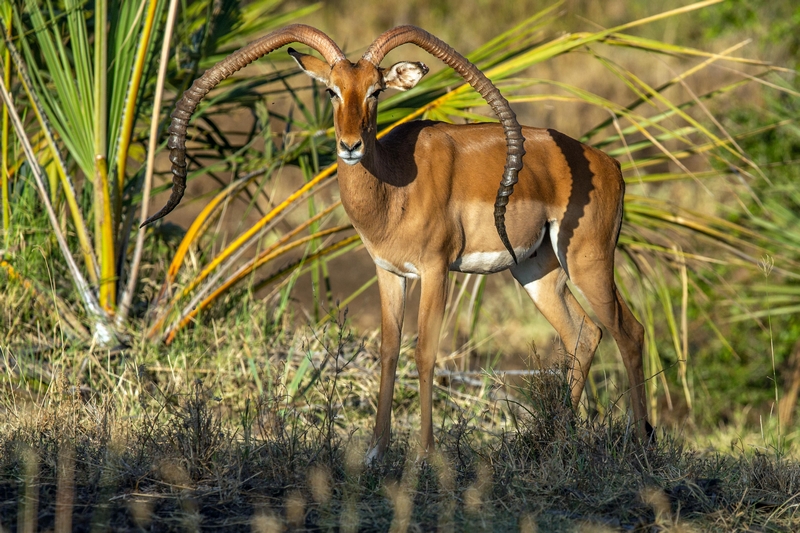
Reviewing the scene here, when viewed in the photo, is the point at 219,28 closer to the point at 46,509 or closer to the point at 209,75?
the point at 209,75

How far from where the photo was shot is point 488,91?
155 inches

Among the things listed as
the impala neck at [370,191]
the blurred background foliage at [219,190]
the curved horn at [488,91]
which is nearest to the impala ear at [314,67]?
the curved horn at [488,91]

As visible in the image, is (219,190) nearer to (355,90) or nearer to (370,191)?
(370,191)

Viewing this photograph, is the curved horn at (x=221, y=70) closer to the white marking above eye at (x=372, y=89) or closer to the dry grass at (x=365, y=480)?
the white marking above eye at (x=372, y=89)

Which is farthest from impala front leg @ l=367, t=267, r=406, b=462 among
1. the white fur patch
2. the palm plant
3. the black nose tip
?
the palm plant

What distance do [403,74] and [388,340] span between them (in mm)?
1230

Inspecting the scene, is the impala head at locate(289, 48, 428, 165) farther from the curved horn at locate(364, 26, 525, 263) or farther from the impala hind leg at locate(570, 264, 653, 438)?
the impala hind leg at locate(570, 264, 653, 438)

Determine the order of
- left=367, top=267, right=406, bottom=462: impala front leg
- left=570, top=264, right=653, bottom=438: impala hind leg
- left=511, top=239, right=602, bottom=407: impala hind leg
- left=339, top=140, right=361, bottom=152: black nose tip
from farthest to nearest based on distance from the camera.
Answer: left=511, top=239, right=602, bottom=407: impala hind leg, left=570, top=264, right=653, bottom=438: impala hind leg, left=367, top=267, right=406, bottom=462: impala front leg, left=339, top=140, right=361, bottom=152: black nose tip

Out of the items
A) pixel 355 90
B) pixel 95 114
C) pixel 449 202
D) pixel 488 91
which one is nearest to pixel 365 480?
pixel 449 202

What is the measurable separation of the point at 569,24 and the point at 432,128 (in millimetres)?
15555

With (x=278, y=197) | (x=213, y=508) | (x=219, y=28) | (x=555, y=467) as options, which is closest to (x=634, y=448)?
(x=555, y=467)

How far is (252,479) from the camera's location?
3.63 meters

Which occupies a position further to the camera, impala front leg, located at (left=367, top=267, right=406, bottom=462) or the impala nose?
impala front leg, located at (left=367, top=267, right=406, bottom=462)

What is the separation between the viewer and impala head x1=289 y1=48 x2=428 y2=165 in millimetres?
3721
